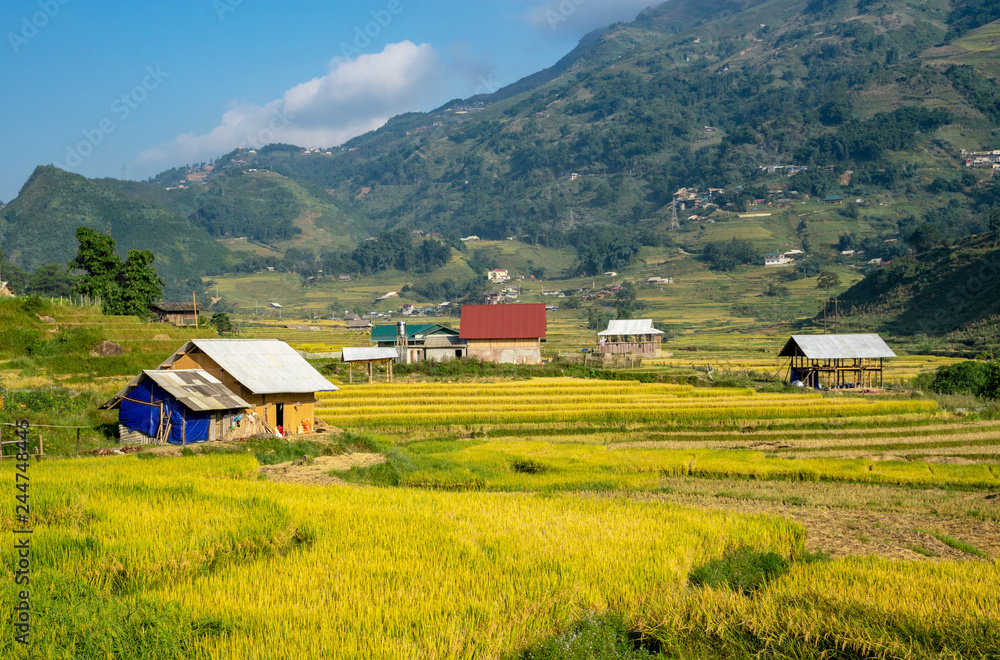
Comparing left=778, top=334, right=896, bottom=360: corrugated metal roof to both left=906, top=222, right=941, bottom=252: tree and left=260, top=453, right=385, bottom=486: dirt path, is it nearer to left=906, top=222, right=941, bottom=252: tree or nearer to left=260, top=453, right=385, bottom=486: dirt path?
left=260, top=453, right=385, bottom=486: dirt path

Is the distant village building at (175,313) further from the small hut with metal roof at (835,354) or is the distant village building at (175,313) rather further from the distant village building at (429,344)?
the small hut with metal roof at (835,354)

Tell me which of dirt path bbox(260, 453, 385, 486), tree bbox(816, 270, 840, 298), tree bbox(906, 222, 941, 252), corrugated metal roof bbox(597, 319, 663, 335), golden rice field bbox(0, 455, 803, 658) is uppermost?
tree bbox(906, 222, 941, 252)

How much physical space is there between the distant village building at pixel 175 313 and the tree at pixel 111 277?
88.6 inches

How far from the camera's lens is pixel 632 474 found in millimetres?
20859

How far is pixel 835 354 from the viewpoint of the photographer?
1688 inches

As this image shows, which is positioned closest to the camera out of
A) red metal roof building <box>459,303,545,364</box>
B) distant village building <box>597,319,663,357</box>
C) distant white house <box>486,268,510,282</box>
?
red metal roof building <box>459,303,545,364</box>

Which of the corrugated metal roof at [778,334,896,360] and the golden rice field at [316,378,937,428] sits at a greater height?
the corrugated metal roof at [778,334,896,360]

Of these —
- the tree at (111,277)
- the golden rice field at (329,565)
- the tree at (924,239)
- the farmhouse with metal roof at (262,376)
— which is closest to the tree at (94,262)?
the tree at (111,277)

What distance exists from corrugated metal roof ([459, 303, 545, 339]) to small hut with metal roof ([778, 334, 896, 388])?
19058 millimetres

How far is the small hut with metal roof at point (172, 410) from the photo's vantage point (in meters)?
22.9

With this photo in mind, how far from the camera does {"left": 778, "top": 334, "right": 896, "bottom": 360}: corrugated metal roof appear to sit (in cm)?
4266

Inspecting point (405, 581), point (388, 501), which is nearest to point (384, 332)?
point (388, 501)

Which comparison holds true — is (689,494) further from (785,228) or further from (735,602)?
(785,228)

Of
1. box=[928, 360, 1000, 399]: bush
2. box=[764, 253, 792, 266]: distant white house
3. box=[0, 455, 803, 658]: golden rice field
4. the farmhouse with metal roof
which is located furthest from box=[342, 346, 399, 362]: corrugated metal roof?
box=[764, 253, 792, 266]: distant white house
